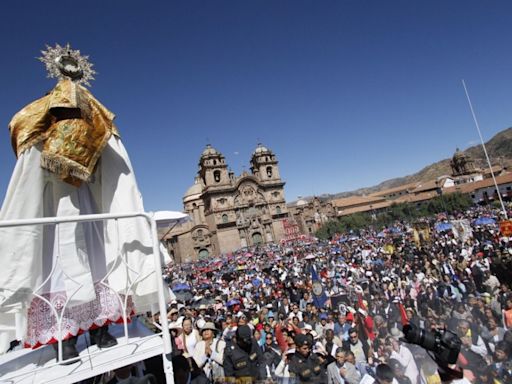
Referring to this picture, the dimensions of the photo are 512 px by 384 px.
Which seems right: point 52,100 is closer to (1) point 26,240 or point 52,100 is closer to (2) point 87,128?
(2) point 87,128

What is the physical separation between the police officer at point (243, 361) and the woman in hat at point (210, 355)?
0.31 metres

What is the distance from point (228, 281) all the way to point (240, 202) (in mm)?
32739

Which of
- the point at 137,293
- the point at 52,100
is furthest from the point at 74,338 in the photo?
the point at 52,100

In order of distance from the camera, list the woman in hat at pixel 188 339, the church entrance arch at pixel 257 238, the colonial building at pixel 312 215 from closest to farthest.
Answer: the woman in hat at pixel 188 339 < the church entrance arch at pixel 257 238 < the colonial building at pixel 312 215

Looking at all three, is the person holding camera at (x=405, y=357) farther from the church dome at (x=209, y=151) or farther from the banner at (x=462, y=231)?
the church dome at (x=209, y=151)

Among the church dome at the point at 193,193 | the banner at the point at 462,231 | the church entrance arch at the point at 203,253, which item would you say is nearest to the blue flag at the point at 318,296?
the banner at the point at 462,231

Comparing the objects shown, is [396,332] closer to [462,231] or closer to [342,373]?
[342,373]

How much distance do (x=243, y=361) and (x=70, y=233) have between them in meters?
2.50

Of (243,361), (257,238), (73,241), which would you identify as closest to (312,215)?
(257,238)

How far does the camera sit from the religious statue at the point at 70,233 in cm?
186

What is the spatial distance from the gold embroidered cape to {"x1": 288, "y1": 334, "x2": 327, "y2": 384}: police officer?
10.7 feet

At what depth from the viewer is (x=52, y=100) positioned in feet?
7.11

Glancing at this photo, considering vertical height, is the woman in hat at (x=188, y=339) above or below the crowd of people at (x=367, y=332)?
above

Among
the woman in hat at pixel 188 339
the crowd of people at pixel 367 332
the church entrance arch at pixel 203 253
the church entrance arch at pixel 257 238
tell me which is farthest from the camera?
the church entrance arch at pixel 257 238
